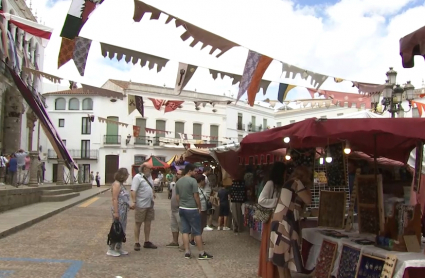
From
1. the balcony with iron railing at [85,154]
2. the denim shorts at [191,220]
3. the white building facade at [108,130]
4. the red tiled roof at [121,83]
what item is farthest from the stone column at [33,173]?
the balcony with iron railing at [85,154]

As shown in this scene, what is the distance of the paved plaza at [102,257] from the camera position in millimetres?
6480

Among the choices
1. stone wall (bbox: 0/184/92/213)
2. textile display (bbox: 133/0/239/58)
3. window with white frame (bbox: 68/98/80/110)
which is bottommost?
stone wall (bbox: 0/184/92/213)

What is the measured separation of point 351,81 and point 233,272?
19.9 feet

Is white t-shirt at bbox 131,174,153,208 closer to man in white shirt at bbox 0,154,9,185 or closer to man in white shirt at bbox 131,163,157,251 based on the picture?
man in white shirt at bbox 131,163,157,251

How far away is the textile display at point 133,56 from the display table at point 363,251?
4.98m

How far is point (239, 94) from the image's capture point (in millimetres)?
8742

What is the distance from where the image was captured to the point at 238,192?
34.0 feet

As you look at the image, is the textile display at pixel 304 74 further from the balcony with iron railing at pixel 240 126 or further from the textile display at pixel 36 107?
the balcony with iron railing at pixel 240 126

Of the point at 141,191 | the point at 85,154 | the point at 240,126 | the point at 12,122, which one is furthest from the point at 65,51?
the point at 240,126

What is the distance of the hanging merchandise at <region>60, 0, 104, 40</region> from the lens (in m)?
7.34

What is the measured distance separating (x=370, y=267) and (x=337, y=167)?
99.1 inches

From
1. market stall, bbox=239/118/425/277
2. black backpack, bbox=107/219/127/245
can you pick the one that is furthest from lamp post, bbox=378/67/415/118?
black backpack, bbox=107/219/127/245

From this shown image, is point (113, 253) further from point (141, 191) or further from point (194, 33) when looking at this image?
point (194, 33)

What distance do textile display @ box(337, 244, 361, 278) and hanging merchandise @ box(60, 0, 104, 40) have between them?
5.58 m
